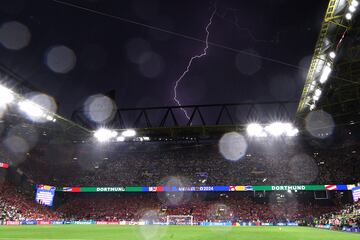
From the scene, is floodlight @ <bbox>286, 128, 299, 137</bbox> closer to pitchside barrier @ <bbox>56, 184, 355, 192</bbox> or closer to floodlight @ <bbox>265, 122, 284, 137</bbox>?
floodlight @ <bbox>265, 122, 284, 137</bbox>

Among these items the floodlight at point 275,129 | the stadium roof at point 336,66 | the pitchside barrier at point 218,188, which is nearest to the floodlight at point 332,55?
the stadium roof at point 336,66

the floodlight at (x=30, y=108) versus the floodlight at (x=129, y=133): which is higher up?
the floodlight at (x=129, y=133)

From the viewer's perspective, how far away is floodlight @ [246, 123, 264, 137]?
49.4 metres

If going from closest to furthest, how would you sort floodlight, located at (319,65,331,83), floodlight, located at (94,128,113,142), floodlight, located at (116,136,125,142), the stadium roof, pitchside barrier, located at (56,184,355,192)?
1. the stadium roof
2. floodlight, located at (319,65,331,83)
3. pitchside barrier, located at (56,184,355,192)
4. floodlight, located at (94,128,113,142)
5. floodlight, located at (116,136,125,142)

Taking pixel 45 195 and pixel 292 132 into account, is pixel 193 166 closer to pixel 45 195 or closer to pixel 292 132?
pixel 292 132

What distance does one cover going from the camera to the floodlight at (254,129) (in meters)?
49.4

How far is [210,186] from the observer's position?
54938 mm

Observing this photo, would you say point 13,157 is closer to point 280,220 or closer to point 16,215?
point 16,215

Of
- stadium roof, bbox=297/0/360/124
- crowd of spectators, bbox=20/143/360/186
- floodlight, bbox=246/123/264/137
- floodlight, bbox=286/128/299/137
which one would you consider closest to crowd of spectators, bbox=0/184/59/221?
crowd of spectators, bbox=20/143/360/186

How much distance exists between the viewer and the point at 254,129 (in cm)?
4997

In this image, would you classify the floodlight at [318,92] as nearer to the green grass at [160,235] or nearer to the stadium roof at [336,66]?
the stadium roof at [336,66]

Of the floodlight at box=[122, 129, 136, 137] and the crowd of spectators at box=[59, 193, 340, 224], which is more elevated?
the floodlight at box=[122, 129, 136, 137]

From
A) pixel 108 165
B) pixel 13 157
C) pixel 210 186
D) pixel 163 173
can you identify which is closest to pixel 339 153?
pixel 210 186

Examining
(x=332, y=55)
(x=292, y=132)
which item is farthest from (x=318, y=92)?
(x=292, y=132)
